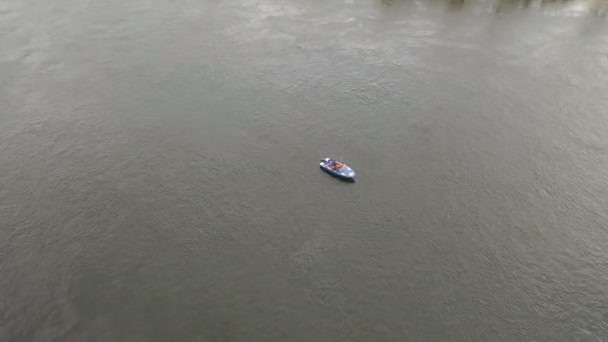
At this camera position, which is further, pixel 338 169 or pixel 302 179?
pixel 302 179

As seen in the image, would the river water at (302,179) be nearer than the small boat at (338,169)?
Yes

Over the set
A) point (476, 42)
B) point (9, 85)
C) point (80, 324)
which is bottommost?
point (80, 324)

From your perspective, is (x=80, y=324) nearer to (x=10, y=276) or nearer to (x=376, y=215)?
(x=10, y=276)

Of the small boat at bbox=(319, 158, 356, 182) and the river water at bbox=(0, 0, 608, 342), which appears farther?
the small boat at bbox=(319, 158, 356, 182)

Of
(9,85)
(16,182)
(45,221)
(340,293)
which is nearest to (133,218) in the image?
(45,221)

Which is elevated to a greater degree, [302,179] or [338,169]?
[338,169]
